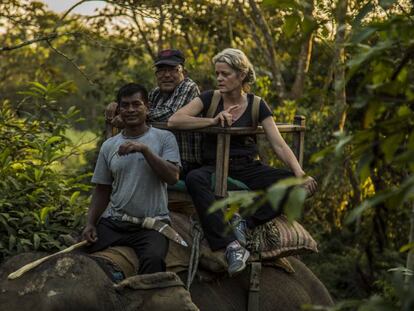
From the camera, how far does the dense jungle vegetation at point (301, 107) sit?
3578mm

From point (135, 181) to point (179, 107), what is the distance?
3.38 feet

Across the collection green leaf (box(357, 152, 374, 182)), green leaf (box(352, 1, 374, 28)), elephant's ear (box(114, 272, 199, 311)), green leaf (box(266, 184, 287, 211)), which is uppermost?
green leaf (box(352, 1, 374, 28))

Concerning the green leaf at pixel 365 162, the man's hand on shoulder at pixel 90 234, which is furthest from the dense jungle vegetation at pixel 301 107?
the man's hand on shoulder at pixel 90 234

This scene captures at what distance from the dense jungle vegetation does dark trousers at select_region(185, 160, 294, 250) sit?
2.56ft

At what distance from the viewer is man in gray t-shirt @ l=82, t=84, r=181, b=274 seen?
20.6ft

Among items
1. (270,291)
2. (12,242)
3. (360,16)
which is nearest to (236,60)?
(270,291)

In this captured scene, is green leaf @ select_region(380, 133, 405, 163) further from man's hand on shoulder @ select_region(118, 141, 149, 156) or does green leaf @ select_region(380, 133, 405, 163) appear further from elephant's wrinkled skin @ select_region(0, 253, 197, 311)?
man's hand on shoulder @ select_region(118, 141, 149, 156)

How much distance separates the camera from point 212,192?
22.1ft

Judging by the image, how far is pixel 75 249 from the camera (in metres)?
6.28

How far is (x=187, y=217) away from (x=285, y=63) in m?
13.4

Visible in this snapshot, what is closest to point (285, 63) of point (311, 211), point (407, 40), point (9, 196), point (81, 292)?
point (311, 211)

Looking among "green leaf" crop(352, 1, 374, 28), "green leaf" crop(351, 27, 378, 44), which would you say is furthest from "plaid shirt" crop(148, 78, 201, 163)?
"green leaf" crop(351, 27, 378, 44)

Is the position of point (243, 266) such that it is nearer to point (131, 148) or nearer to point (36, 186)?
point (131, 148)

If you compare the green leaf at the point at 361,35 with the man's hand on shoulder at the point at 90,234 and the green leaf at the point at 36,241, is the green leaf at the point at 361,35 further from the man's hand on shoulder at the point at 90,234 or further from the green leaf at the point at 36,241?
the green leaf at the point at 36,241
